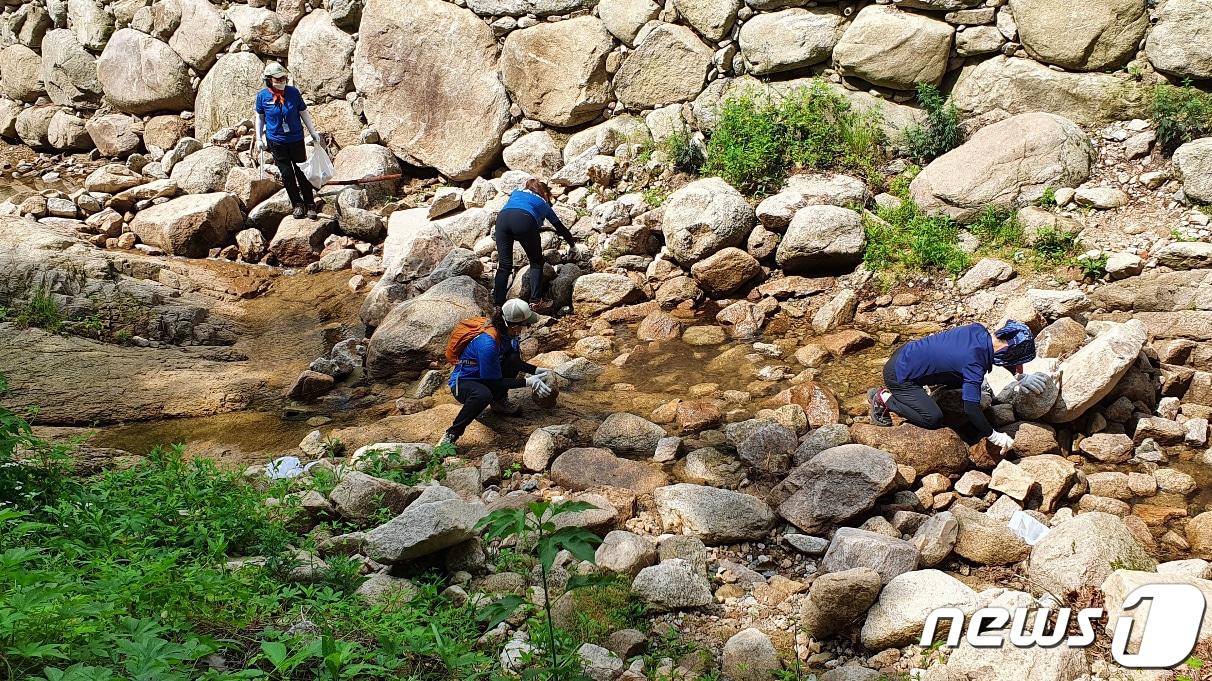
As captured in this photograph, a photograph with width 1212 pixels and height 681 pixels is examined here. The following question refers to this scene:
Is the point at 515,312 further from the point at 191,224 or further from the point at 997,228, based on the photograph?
the point at 191,224

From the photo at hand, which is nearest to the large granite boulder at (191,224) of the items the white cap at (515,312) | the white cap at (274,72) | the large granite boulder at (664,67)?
the white cap at (274,72)

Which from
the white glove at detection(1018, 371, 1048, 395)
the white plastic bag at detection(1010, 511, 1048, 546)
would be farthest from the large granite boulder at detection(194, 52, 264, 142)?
the white plastic bag at detection(1010, 511, 1048, 546)

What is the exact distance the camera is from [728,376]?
24.4 feet

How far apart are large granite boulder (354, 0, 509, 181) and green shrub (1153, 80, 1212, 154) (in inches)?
301

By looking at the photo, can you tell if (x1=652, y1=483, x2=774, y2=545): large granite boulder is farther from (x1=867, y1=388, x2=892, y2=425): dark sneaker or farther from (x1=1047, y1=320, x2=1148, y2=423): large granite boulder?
(x1=1047, y1=320, x2=1148, y2=423): large granite boulder

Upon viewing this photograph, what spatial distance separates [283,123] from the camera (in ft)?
34.6

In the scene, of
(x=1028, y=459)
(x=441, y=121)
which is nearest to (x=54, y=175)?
(x=441, y=121)

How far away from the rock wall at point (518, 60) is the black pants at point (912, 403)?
4.54 meters

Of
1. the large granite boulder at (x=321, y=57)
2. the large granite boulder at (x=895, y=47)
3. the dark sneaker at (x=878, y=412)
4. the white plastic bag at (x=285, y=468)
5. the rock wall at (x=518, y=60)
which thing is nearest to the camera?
the white plastic bag at (x=285, y=468)

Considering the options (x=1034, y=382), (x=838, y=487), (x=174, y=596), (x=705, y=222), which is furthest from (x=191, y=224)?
(x=1034, y=382)

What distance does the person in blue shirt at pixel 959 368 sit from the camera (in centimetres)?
570

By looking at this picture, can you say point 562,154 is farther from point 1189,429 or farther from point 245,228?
point 1189,429

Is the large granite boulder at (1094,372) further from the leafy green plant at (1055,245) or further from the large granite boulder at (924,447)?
the leafy green plant at (1055,245)

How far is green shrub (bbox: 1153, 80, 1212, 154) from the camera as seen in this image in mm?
8109
